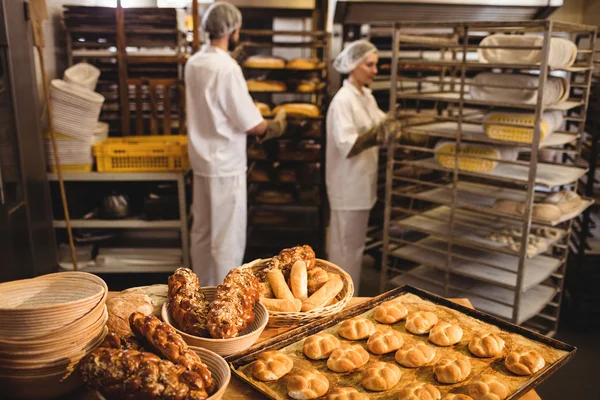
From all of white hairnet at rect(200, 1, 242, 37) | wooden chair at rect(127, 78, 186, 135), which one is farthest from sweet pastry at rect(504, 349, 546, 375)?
wooden chair at rect(127, 78, 186, 135)

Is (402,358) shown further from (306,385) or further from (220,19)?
(220,19)

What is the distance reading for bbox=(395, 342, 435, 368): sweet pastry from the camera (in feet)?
4.70

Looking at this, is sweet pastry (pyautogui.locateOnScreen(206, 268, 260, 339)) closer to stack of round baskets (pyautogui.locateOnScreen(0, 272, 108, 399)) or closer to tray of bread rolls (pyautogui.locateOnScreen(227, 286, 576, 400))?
tray of bread rolls (pyautogui.locateOnScreen(227, 286, 576, 400))

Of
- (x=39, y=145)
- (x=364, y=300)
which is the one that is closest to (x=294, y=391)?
(x=364, y=300)

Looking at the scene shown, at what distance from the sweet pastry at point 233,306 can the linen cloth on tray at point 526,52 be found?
5.82 ft

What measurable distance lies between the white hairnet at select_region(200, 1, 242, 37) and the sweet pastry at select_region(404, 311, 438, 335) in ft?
7.62

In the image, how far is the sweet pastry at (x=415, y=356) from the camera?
1.43 m

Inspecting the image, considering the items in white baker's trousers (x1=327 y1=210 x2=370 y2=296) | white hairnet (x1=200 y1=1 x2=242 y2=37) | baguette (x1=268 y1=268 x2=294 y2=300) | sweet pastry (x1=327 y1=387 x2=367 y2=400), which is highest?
white hairnet (x1=200 y1=1 x2=242 y2=37)

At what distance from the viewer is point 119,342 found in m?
A: 1.16

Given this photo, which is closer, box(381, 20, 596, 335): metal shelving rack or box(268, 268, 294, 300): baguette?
box(268, 268, 294, 300): baguette

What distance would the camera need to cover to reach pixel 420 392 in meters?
1.27

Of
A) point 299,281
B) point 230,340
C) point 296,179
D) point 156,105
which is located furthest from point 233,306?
point 156,105

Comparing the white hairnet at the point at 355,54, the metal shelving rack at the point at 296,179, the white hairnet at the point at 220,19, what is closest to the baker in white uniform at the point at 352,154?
the white hairnet at the point at 355,54

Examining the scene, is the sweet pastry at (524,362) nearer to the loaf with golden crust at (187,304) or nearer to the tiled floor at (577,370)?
the loaf with golden crust at (187,304)
